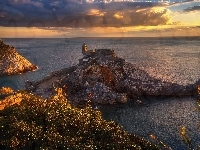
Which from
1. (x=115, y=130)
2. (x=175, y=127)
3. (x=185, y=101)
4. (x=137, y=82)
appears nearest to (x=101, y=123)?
(x=115, y=130)

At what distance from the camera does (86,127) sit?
22.1m

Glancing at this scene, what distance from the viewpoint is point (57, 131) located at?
21.3 meters

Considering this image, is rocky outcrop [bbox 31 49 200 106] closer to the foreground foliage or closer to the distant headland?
the distant headland

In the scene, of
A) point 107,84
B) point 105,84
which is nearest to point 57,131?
point 105,84

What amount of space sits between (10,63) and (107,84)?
161ft

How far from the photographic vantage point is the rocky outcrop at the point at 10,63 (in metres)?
112

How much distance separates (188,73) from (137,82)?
4330cm

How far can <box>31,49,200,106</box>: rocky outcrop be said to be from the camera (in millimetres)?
70562

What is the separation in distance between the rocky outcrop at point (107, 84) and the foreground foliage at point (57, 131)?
1787 inches

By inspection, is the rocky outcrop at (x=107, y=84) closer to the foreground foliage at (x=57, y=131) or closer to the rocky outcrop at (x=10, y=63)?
the rocky outcrop at (x=10, y=63)

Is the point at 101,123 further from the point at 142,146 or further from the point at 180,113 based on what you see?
the point at 180,113

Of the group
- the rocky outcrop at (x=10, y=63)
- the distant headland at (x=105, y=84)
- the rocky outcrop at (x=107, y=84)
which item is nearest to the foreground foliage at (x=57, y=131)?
the distant headland at (x=105, y=84)

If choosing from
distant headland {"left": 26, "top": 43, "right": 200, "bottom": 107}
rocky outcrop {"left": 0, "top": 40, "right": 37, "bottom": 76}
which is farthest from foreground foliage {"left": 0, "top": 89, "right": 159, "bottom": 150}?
rocky outcrop {"left": 0, "top": 40, "right": 37, "bottom": 76}

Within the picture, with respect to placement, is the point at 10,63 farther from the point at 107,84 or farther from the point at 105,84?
the point at 105,84
